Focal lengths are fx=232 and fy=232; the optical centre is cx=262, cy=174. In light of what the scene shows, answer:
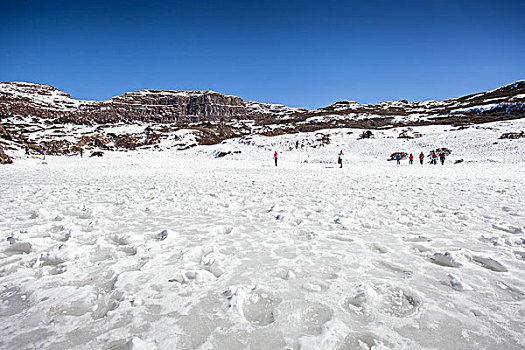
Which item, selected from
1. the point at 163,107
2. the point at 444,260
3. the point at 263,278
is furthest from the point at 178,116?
the point at 444,260

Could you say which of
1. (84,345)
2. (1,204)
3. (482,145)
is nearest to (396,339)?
(84,345)

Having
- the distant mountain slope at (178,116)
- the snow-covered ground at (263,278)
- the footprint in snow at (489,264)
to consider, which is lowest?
the footprint in snow at (489,264)

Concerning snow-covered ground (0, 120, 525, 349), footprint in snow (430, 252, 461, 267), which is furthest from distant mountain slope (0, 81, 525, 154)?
footprint in snow (430, 252, 461, 267)

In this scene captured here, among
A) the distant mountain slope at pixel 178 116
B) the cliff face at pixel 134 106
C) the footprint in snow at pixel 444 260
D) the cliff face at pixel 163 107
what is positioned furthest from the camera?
the cliff face at pixel 134 106

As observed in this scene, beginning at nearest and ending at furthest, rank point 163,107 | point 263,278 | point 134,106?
point 263,278, point 134,106, point 163,107

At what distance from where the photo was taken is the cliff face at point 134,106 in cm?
8312

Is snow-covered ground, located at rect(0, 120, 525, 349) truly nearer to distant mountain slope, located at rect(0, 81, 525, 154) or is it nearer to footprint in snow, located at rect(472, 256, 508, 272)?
footprint in snow, located at rect(472, 256, 508, 272)

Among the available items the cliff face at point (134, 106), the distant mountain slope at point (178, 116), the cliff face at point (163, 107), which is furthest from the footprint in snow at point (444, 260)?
the cliff face at point (134, 106)

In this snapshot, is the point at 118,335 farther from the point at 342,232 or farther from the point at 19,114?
the point at 19,114

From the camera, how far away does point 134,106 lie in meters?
101

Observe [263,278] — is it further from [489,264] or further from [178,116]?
[178,116]

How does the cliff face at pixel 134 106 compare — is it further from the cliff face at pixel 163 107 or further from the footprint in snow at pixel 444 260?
the footprint in snow at pixel 444 260

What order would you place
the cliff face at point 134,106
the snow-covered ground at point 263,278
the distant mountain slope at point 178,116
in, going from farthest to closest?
the cliff face at point 134,106 < the distant mountain slope at point 178,116 < the snow-covered ground at point 263,278

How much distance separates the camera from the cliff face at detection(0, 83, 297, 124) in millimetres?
83125
